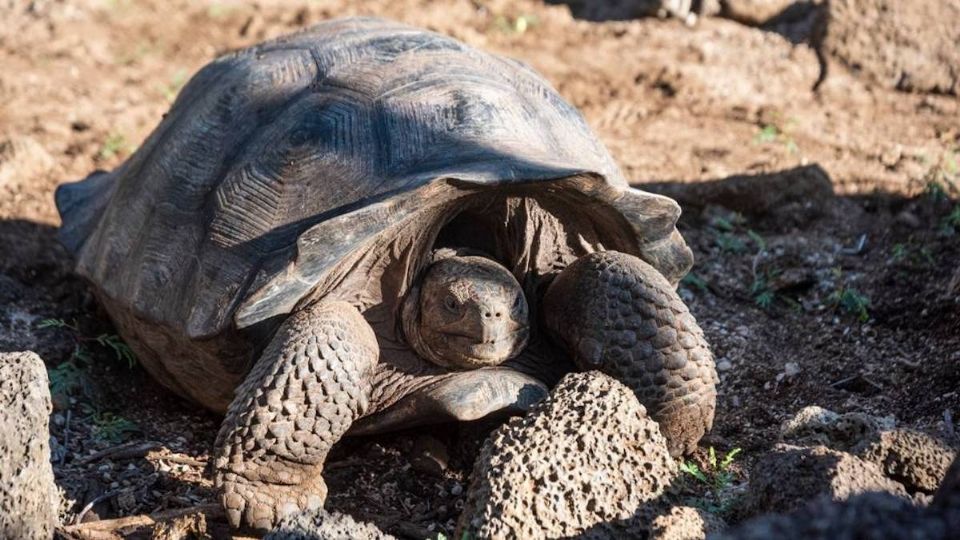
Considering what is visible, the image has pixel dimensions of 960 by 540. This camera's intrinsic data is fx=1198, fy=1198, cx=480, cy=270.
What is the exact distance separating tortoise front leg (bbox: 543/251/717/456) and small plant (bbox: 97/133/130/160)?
134 inches

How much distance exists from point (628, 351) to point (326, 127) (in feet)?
3.99

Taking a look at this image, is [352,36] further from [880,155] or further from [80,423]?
[880,155]

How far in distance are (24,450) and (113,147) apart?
139 inches

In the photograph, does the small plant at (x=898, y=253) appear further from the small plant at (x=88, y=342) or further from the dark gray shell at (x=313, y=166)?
the small plant at (x=88, y=342)

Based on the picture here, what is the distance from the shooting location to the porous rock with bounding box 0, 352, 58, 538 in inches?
119

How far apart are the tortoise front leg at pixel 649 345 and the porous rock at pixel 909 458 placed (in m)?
0.67

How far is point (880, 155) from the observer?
6.47 m

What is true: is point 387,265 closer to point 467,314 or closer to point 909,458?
point 467,314

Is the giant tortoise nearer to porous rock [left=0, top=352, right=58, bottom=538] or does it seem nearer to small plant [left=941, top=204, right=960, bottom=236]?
porous rock [left=0, top=352, right=58, bottom=538]

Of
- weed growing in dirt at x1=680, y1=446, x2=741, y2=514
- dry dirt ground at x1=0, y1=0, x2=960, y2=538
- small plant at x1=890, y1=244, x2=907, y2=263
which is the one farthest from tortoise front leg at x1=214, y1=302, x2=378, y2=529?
small plant at x1=890, y1=244, x2=907, y2=263

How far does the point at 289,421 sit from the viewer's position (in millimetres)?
3395

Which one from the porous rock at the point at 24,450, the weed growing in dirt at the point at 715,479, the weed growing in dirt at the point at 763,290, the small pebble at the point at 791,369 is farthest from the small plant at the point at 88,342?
the weed growing in dirt at the point at 763,290

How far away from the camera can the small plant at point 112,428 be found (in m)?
4.05

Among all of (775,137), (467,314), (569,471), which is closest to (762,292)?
(775,137)
